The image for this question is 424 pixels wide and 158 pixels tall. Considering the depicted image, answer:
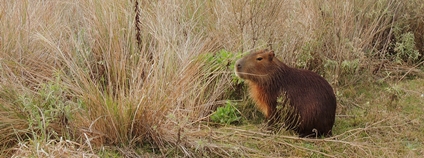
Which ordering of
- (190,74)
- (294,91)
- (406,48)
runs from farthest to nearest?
(406,48) < (190,74) < (294,91)

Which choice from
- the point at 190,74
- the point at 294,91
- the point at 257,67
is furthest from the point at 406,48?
the point at 190,74

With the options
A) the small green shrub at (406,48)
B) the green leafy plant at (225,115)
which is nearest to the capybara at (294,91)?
the green leafy plant at (225,115)

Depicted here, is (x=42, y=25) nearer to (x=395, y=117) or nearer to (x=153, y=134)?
(x=153, y=134)

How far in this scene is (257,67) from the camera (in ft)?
13.8

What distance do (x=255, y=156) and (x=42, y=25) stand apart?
2139mm

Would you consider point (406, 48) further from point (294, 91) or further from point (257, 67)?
point (257, 67)

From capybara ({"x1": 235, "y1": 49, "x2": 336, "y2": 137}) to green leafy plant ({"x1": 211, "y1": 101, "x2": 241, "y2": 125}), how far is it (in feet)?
0.88

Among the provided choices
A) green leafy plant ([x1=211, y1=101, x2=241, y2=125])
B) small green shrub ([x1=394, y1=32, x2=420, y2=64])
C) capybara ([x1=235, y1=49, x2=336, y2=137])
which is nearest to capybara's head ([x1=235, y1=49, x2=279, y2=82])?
capybara ([x1=235, y1=49, x2=336, y2=137])

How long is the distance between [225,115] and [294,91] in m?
0.55

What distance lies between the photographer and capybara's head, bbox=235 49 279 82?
4.20 metres

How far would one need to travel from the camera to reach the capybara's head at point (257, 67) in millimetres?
4203

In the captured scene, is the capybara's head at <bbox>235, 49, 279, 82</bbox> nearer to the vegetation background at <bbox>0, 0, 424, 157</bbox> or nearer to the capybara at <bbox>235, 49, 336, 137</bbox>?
the capybara at <bbox>235, 49, 336, 137</bbox>

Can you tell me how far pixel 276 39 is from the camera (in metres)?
5.14

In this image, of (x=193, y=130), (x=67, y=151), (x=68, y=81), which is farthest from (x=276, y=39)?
(x=67, y=151)
